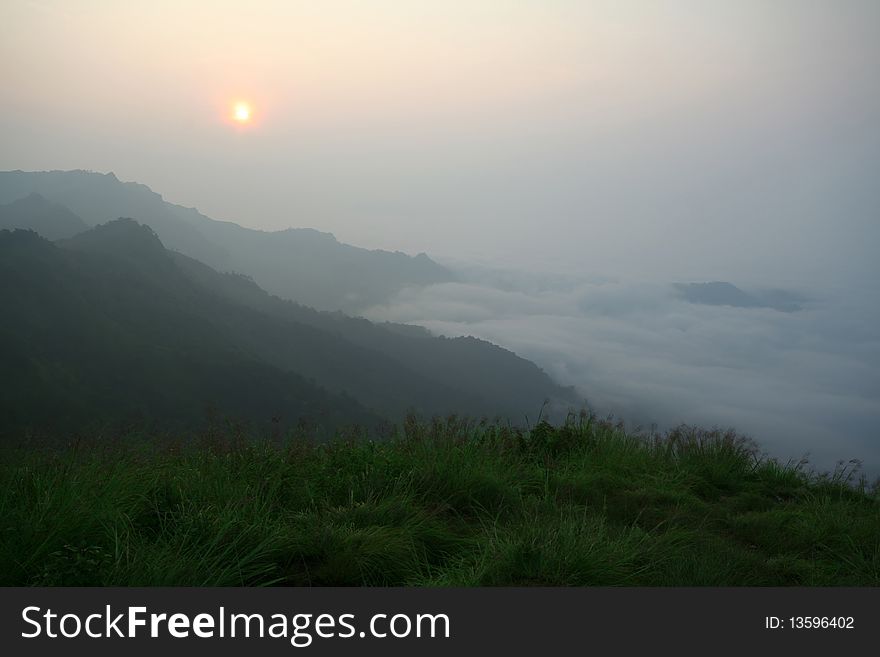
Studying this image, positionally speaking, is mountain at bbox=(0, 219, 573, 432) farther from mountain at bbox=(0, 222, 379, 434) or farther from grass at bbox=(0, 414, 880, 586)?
grass at bbox=(0, 414, 880, 586)

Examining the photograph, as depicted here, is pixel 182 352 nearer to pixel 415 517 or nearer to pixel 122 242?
pixel 122 242

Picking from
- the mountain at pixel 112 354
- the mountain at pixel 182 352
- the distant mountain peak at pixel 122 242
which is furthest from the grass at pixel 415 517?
the distant mountain peak at pixel 122 242

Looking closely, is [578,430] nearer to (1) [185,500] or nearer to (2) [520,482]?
(2) [520,482]

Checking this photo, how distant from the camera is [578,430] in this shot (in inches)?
280

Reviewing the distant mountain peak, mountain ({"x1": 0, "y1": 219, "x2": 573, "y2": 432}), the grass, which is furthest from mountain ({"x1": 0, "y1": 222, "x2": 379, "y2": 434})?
the grass

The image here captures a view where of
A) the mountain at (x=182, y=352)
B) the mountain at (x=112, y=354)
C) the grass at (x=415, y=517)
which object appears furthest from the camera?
the mountain at (x=182, y=352)

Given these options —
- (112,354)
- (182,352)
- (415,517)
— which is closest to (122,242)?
(112,354)

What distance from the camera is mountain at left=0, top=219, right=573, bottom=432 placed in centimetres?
9006

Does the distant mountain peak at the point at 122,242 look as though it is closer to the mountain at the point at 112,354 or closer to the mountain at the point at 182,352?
the mountain at the point at 182,352

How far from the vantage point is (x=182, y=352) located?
104000 mm

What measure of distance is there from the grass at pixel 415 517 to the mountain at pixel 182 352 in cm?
6402

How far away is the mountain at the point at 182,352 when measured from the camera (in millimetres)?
90062

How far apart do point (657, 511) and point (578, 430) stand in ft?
6.87

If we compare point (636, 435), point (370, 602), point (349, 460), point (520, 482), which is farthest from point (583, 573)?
point (636, 435)
